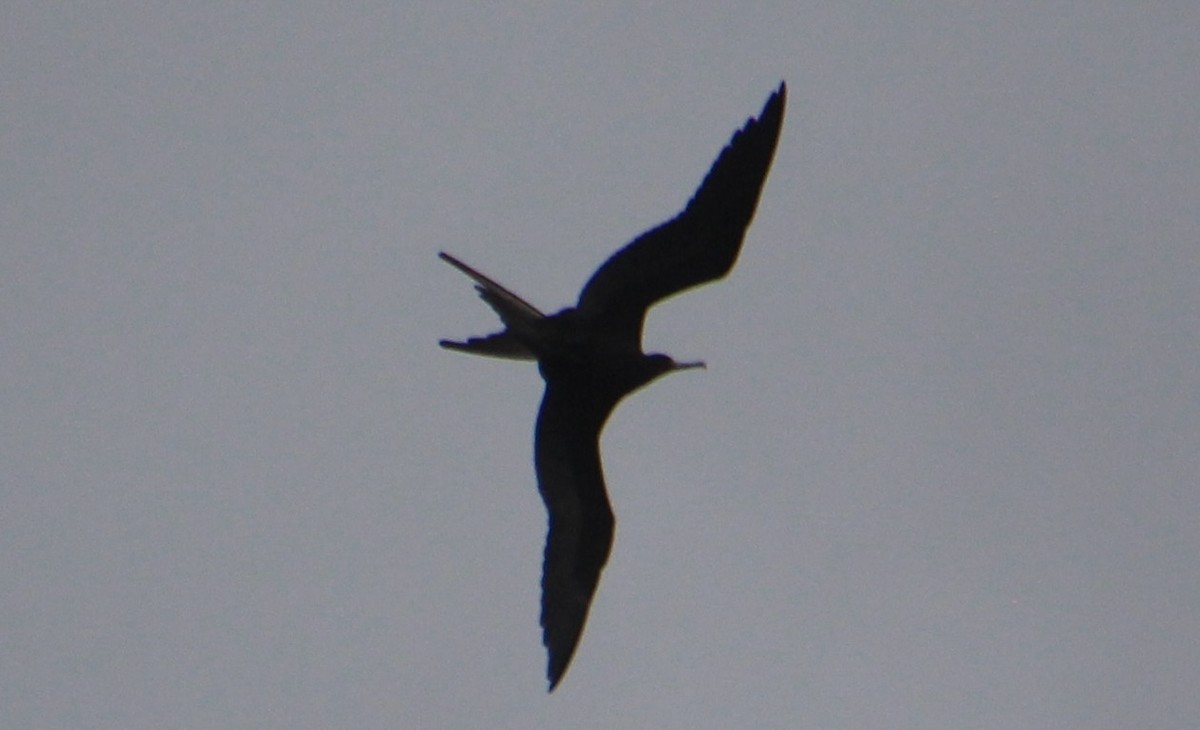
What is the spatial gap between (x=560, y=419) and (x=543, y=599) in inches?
42.6

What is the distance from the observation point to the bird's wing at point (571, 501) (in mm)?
12422

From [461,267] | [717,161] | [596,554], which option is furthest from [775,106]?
[596,554]

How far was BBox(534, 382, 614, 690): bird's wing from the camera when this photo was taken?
12422mm

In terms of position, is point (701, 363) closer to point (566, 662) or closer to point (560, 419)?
point (560, 419)

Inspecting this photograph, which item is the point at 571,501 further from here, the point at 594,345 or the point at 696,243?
the point at 696,243

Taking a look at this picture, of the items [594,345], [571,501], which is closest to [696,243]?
[594,345]

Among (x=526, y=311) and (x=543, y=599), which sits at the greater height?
(x=526, y=311)

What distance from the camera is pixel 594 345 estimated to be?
1234 cm

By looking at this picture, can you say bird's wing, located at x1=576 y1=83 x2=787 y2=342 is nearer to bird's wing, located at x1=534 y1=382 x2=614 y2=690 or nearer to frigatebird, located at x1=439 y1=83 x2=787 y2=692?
frigatebird, located at x1=439 y1=83 x2=787 y2=692

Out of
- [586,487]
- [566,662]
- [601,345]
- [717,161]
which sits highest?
[717,161]

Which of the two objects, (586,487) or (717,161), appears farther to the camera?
(586,487)

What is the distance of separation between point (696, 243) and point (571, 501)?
5.81ft

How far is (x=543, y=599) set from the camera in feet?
40.8

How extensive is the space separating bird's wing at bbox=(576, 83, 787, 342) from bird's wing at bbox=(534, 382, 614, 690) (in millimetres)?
617
